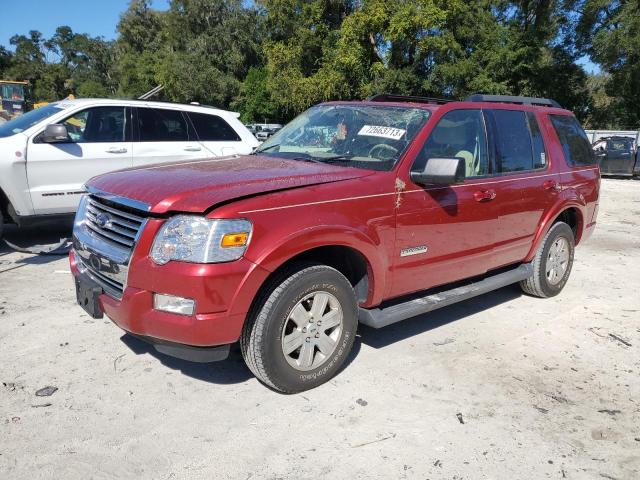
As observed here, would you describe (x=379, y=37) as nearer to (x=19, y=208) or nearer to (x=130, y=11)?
(x=19, y=208)

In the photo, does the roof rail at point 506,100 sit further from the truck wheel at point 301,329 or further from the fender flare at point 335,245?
the truck wheel at point 301,329

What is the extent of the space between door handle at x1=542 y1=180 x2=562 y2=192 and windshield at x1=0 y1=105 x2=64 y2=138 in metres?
5.75

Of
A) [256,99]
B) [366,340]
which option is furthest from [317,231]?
[256,99]

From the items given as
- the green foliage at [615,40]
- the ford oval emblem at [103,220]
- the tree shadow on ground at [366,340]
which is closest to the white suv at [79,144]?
the tree shadow on ground at [366,340]

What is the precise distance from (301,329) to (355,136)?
1591 millimetres

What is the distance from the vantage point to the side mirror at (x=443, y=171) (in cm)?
357

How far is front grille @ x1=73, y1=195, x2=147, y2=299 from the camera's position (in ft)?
10.4

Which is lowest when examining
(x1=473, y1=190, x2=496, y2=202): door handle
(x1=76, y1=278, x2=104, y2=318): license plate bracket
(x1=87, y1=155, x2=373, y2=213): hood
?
(x1=76, y1=278, x2=104, y2=318): license plate bracket

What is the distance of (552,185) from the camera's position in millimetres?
5184

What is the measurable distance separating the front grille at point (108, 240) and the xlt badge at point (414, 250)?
176 centimetres

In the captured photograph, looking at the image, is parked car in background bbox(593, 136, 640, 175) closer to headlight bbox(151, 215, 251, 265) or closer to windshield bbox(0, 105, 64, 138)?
windshield bbox(0, 105, 64, 138)

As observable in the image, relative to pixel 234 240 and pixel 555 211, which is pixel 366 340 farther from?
pixel 555 211

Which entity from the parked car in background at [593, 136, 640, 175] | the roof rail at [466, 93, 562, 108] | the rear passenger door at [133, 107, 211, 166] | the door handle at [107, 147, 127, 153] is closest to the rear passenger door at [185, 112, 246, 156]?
the rear passenger door at [133, 107, 211, 166]

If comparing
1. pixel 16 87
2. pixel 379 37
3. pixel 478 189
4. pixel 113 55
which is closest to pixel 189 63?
pixel 16 87
